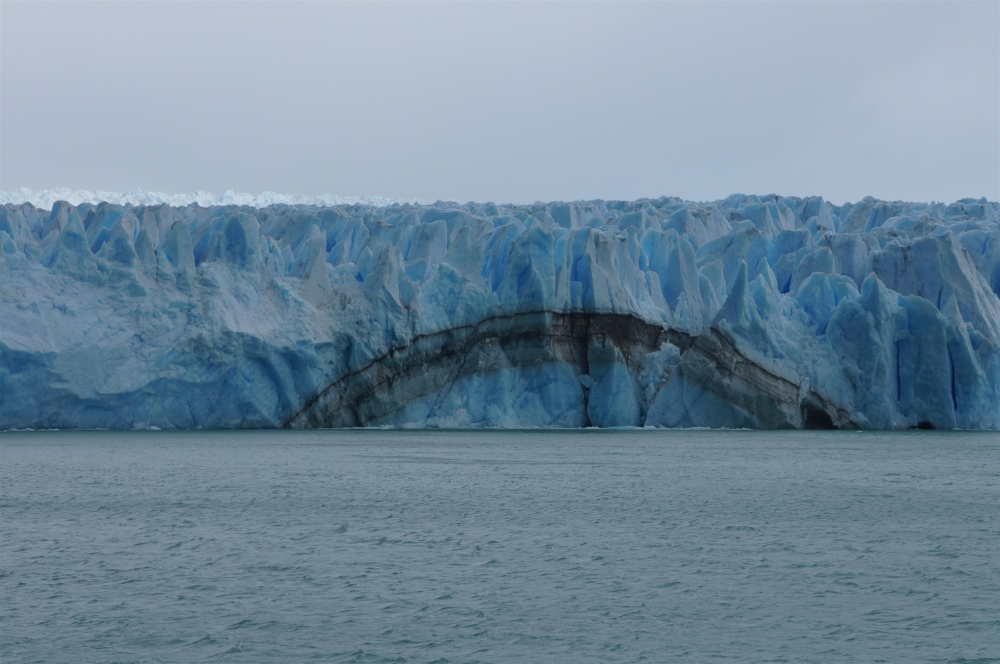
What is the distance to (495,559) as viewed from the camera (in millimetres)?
10742

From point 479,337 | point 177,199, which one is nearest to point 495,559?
point 479,337

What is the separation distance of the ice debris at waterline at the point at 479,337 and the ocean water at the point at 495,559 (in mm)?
3872

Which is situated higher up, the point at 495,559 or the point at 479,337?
the point at 479,337

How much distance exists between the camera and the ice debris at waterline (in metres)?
23.4

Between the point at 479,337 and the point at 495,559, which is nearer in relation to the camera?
the point at 495,559

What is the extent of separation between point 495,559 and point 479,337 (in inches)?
588

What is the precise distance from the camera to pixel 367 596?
9.17m

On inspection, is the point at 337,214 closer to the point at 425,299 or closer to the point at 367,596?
the point at 425,299

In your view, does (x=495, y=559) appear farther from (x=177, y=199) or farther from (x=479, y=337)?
(x=177, y=199)

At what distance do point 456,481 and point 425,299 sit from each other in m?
9.60

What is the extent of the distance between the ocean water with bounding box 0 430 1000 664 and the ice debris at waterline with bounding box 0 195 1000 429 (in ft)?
12.7

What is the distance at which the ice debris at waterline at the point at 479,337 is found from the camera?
2341 centimetres

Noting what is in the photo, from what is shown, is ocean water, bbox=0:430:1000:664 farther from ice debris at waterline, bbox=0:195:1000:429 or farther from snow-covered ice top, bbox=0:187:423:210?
snow-covered ice top, bbox=0:187:423:210

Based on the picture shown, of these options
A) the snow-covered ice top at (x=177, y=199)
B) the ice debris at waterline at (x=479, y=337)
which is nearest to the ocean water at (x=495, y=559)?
the ice debris at waterline at (x=479, y=337)
